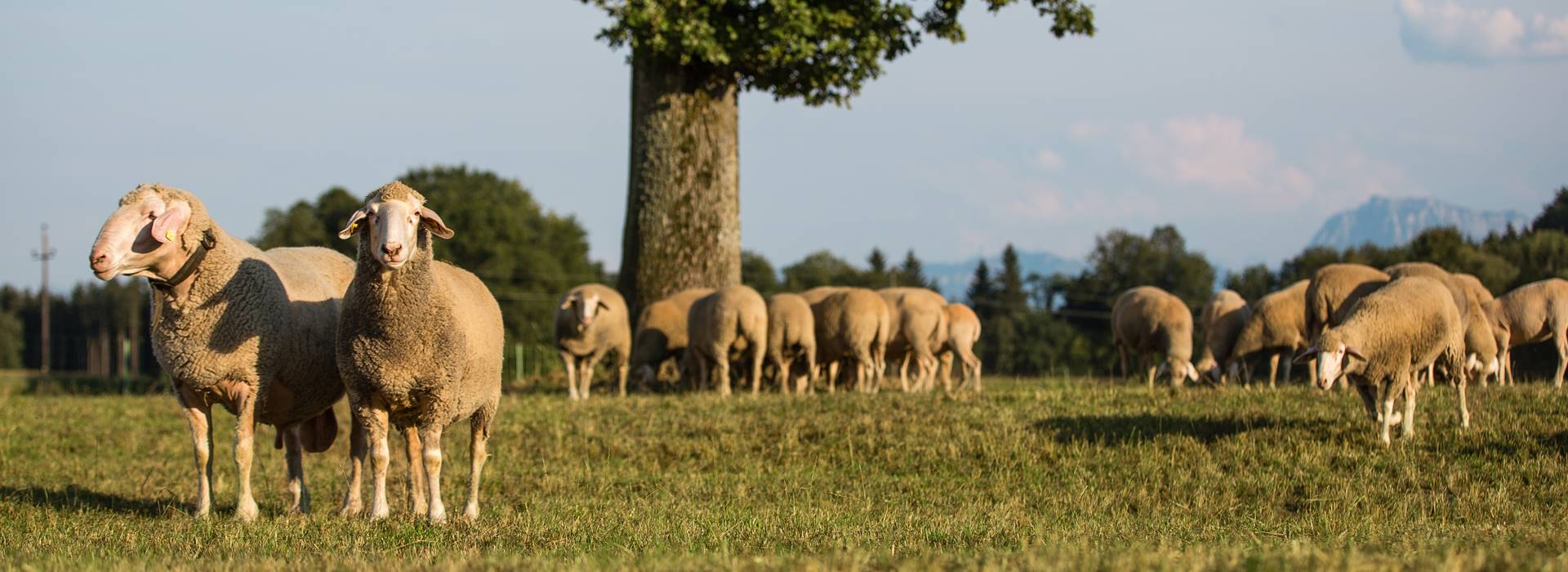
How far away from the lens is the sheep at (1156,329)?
18.4 metres

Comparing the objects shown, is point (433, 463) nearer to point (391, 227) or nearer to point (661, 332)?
point (391, 227)

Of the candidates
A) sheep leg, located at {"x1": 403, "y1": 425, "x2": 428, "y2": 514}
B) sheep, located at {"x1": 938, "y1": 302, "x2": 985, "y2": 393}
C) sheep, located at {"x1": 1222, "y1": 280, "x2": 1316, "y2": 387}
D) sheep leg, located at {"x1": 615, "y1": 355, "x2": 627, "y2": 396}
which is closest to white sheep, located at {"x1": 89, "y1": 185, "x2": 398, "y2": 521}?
sheep leg, located at {"x1": 403, "y1": 425, "x2": 428, "y2": 514}

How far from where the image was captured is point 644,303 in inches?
797

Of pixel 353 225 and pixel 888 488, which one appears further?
pixel 888 488

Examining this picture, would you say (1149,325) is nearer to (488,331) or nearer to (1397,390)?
(1397,390)

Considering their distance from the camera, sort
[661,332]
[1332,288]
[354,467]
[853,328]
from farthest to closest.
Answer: [661,332]
[853,328]
[1332,288]
[354,467]

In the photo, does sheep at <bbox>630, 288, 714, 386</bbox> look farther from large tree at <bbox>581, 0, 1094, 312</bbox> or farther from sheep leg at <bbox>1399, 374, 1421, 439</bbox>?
sheep leg at <bbox>1399, 374, 1421, 439</bbox>

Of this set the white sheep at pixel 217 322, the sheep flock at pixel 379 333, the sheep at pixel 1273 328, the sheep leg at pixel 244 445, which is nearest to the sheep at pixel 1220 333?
the sheep at pixel 1273 328

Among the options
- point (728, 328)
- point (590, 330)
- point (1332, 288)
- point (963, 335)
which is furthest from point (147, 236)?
point (963, 335)

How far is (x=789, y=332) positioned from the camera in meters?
18.2

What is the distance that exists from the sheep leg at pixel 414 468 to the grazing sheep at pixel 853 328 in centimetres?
965

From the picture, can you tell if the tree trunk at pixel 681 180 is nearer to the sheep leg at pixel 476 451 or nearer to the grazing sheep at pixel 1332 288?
the grazing sheep at pixel 1332 288

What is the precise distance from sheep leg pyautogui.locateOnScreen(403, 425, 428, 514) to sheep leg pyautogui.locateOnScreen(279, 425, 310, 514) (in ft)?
3.80

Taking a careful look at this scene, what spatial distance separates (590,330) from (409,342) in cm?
1058
